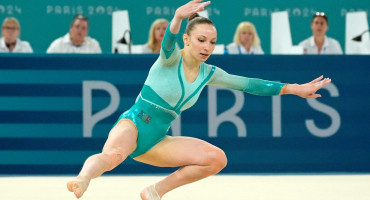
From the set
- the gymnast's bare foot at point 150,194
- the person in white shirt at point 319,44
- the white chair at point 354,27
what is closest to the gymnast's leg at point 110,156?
the gymnast's bare foot at point 150,194

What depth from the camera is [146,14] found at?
10.5 m

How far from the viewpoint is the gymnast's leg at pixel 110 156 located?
372 centimetres

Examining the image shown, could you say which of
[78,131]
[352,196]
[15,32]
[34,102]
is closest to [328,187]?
[352,196]

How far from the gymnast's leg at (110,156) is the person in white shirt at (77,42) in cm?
409

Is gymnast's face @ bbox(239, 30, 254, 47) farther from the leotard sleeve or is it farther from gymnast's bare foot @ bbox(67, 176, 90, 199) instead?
gymnast's bare foot @ bbox(67, 176, 90, 199)

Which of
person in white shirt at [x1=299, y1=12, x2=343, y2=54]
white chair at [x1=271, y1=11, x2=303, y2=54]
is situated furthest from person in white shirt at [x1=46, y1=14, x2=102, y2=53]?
person in white shirt at [x1=299, y1=12, x2=343, y2=54]

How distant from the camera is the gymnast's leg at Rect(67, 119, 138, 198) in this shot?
3717 mm

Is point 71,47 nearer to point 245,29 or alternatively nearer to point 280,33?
point 245,29

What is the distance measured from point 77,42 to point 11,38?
84 cm

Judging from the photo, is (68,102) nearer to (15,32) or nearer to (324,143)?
(15,32)

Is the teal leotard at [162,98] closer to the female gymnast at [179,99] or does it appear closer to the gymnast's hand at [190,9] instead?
the female gymnast at [179,99]

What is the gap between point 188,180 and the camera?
4.56 m

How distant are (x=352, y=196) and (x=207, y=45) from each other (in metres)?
1.92

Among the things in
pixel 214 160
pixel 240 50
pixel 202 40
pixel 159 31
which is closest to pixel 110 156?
pixel 214 160
